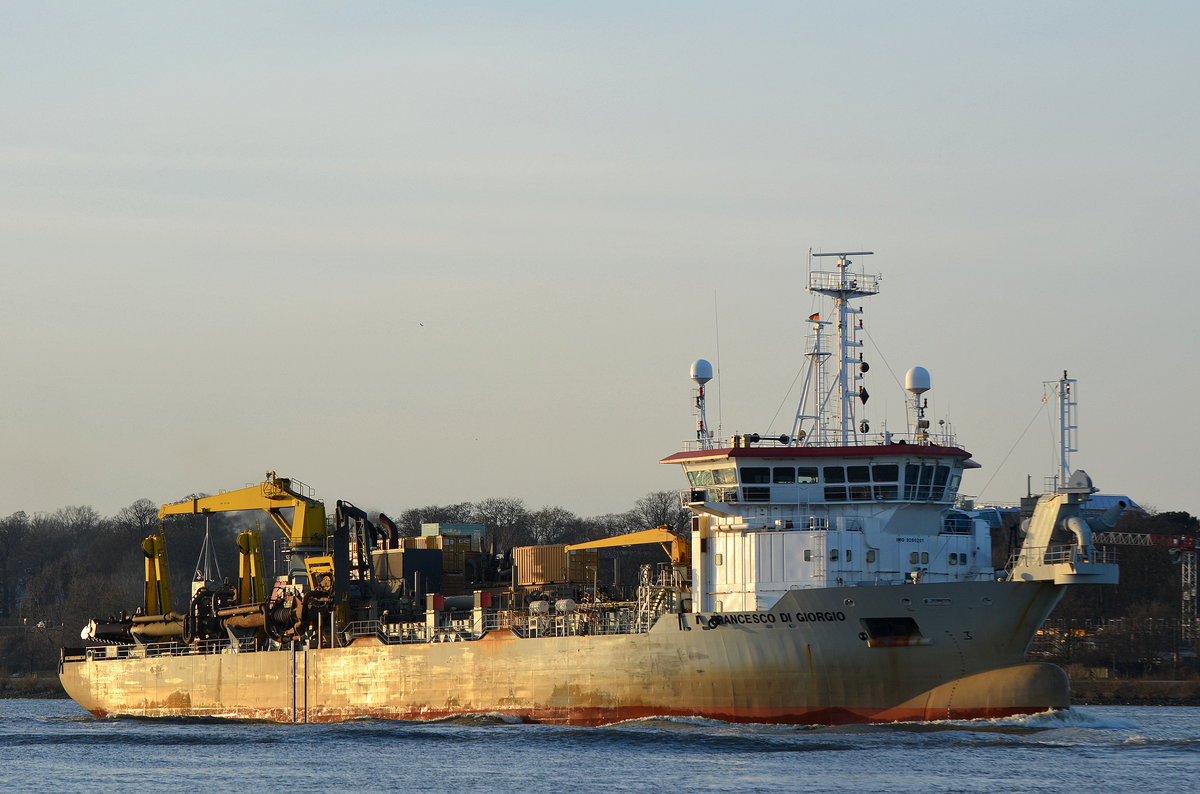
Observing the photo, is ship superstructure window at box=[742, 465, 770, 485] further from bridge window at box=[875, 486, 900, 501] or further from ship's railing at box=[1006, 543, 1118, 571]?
ship's railing at box=[1006, 543, 1118, 571]

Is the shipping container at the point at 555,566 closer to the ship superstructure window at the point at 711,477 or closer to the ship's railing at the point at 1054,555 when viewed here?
the ship superstructure window at the point at 711,477

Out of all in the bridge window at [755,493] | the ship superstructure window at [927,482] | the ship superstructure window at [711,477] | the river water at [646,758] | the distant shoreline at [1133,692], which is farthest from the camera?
the distant shoreline at [1133,692]

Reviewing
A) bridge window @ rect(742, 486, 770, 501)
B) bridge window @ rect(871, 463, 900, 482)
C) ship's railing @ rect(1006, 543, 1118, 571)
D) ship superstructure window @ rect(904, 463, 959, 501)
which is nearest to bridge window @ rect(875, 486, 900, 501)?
bridge window @ rect(871, 463, 900, 482)

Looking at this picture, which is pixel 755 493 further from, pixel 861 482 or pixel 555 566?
pixel 555 566

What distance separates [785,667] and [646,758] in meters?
6.53

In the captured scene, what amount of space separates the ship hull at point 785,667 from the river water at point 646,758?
26.8 inches

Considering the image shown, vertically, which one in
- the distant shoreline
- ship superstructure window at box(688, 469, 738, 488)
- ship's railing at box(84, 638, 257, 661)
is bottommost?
the distant shoreline

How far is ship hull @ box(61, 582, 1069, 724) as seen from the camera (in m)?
51.2

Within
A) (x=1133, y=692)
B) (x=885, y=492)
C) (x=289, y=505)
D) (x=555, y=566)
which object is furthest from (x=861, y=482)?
(x=1133, y=692)

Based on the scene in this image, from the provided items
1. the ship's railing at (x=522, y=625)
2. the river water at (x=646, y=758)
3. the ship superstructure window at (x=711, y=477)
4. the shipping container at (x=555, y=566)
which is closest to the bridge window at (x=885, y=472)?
the ship superstructure window at (x=711, y=477)

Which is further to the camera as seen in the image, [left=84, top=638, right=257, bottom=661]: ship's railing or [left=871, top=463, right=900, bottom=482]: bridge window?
[left=84, top=638, right=257, bottom=661]: ship's railing

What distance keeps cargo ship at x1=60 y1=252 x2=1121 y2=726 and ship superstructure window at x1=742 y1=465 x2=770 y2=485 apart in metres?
0.06

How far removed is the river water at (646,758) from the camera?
43594 millimetres

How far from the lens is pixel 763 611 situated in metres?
52.8
